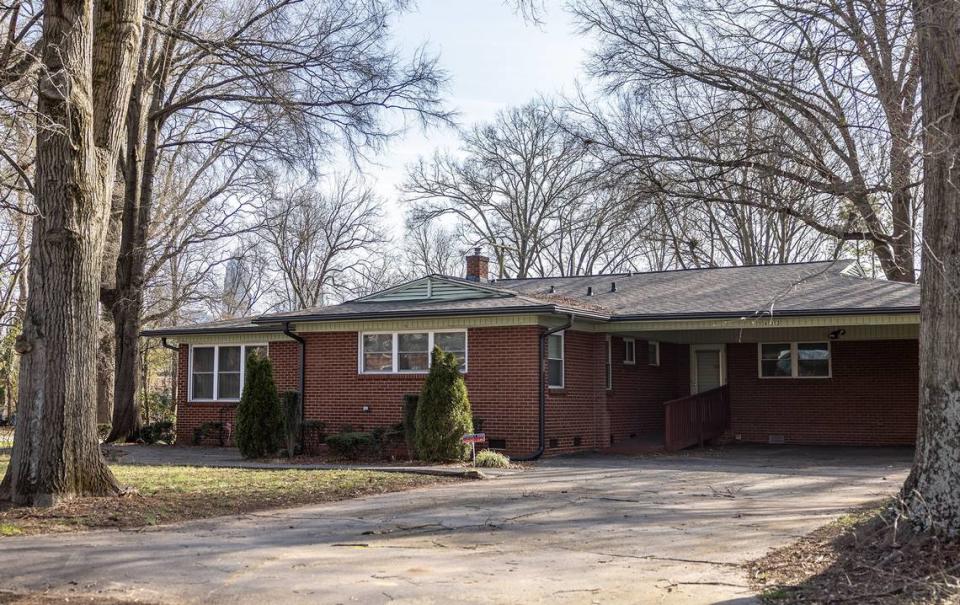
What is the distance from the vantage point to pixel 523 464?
1703 centimetres

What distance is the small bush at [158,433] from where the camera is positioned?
24.5 meters

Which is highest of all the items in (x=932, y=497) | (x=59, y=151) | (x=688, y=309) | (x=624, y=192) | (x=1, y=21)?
(x=1, y=21)

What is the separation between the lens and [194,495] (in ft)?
39.4

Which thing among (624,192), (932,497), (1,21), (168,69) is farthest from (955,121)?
(168,69)

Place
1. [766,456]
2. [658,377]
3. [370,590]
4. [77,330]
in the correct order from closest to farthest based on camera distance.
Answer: [370,590]
[77,330]
[766,456]
[658,377]

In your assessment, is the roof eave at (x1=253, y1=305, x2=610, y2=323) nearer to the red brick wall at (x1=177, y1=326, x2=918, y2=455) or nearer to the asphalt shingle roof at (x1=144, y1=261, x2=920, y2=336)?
the asphalt shingle roof at (x1=144, y1=261, x2=920, y2=336)

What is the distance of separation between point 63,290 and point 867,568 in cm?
893

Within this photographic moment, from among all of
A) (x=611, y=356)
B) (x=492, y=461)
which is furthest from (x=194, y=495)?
(x=611, y=356)

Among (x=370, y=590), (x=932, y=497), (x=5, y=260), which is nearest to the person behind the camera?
(x=370, y=590)

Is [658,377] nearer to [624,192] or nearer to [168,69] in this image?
[624,192]

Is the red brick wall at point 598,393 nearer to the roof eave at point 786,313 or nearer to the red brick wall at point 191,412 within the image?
the red brick wall at point 191,412

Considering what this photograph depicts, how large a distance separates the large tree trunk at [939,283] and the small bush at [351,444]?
11675 mm

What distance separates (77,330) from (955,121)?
9457 mm

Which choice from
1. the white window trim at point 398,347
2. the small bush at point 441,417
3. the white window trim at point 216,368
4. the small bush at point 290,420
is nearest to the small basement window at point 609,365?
the white window trim at point 398,347
